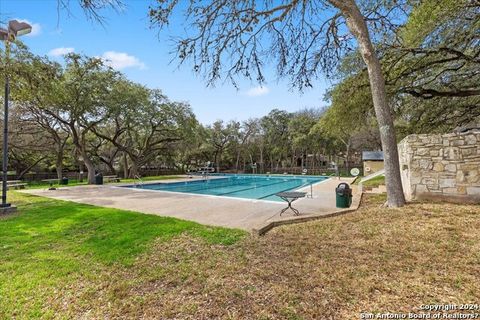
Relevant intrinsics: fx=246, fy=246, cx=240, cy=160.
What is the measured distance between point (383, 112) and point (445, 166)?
6.00 ft

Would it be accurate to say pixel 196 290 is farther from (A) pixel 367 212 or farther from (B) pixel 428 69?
(B) pixel 428 69

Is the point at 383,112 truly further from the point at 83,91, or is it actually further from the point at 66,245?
the point at 83,91

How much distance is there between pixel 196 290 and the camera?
245cm

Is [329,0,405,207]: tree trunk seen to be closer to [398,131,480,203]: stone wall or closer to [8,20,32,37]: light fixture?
[398,131,480,203]: stone wall

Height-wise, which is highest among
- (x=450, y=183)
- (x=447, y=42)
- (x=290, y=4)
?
(x=290, y=4)

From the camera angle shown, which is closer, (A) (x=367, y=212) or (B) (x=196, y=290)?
(B) (x=196, y=290)

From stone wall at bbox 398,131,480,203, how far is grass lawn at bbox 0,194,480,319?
32.9 inches

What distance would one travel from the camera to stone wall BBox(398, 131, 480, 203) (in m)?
4.96

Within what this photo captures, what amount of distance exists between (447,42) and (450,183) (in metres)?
3.94

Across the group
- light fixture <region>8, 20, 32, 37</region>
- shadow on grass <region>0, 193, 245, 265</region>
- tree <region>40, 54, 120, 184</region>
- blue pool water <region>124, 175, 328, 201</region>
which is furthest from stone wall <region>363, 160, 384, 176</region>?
light fixture <region>8, 20, 32, 37</region>

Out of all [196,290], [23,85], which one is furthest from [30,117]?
[196,290]

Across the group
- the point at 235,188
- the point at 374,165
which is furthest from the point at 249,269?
the point at 374,165

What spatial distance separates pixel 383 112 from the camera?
499 centimetres

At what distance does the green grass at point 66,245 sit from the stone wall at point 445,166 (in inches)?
168
